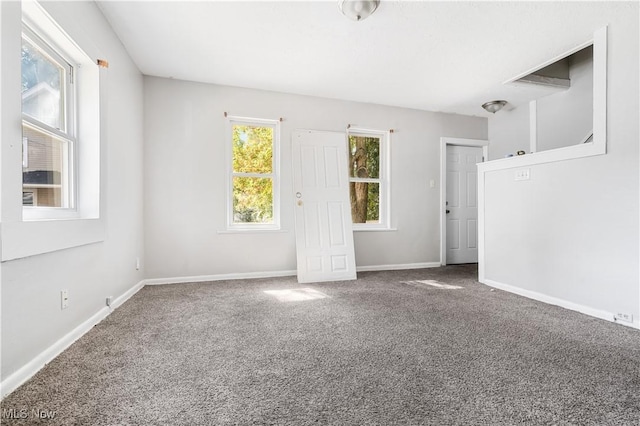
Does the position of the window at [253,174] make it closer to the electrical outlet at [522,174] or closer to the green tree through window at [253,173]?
the green tree through window at [253,173]

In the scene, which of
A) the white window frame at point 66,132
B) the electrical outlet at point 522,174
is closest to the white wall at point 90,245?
the white window frame at point 66,132

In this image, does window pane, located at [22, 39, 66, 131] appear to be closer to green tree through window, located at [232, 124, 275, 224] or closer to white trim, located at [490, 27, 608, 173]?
green tree through window, located at [232, 124, 275, 224]

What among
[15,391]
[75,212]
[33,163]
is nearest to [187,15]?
[33,163]

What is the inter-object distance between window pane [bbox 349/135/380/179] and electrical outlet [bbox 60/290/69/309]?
349cm

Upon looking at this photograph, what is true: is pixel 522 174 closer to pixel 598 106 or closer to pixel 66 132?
pixel 598 106

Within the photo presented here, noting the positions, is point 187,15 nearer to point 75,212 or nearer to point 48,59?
point 48,59

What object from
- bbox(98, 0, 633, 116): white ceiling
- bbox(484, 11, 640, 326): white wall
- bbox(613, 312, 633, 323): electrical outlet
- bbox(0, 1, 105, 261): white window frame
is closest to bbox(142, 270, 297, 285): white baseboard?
bbox(0, 1, 105, 261): white window frame

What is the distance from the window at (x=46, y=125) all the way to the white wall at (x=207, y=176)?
1.44 metres

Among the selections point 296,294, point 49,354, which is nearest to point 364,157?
point 296,294

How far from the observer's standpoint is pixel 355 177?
4.57m

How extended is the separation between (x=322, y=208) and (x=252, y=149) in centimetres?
120

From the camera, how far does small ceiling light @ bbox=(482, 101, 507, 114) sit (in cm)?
439

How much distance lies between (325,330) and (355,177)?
2.77 m

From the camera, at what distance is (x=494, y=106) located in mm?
4426
